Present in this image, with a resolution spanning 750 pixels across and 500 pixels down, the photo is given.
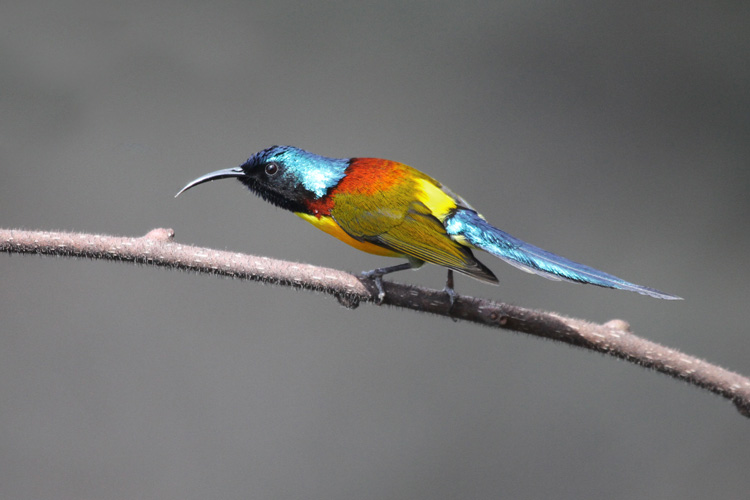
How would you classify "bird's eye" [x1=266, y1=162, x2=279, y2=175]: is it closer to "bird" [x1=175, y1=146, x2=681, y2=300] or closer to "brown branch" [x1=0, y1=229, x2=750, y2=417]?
"bird" [x1=175, y1=146, x2=681, y2=300]

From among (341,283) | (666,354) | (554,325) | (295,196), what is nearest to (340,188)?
(295,196)

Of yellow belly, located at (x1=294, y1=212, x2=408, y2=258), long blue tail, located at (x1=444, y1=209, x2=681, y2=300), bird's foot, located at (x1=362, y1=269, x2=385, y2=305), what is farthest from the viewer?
yellow belly, located at (x1=294, y1=212, x2=408, y2=258)

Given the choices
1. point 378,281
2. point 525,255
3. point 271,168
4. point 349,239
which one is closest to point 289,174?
point 271,168

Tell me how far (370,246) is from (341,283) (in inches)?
5.2

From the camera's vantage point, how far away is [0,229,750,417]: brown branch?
0.94 meters

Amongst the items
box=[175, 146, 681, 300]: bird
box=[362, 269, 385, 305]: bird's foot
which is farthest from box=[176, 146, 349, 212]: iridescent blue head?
box=[362, 269, 385, 305]: bird's foot

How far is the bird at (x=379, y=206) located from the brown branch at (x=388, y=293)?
67 millimetres

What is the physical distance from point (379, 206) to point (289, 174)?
0.53 feet

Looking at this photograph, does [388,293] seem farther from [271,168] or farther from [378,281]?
[271,168]

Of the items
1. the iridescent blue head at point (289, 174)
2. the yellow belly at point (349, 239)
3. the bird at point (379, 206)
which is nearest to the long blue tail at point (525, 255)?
the bird at point (379, 206)

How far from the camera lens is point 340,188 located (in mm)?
1148

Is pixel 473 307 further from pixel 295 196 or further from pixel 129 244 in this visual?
pixel 129 244

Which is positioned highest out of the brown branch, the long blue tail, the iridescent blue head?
the iridescent blue head

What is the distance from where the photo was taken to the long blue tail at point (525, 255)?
92 cm
